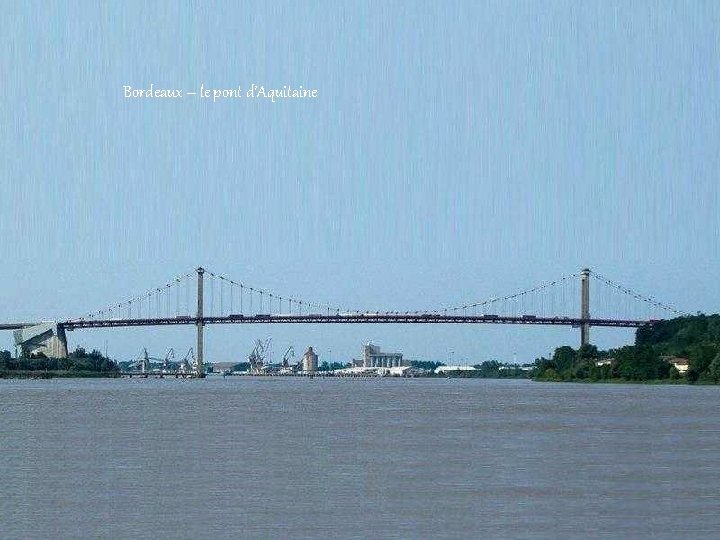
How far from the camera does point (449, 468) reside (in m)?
22.5

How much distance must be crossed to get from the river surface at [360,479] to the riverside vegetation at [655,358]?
1833 inches

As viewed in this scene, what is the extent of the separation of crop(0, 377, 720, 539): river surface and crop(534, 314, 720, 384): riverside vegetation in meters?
46.5

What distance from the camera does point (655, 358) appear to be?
92125 mm

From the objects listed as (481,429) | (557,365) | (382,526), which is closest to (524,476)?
(382,526)

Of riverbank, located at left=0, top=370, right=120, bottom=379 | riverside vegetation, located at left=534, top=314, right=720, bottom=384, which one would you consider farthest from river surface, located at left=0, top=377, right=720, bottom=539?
riverbank, located at left=0, top=370, right=120, bottom=379

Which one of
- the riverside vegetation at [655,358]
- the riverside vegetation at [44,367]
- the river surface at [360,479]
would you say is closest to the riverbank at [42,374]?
the riverside vegetation at [44,367]

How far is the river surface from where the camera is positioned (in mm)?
15633

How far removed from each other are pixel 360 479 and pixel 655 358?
73.9m

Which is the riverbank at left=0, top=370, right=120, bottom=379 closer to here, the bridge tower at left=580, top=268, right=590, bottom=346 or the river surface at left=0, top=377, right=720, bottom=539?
the bridge tower at left=580, top=268, right=590, bottom=346

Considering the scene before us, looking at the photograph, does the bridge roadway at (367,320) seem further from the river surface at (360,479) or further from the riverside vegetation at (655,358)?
the river surface at (360,479)

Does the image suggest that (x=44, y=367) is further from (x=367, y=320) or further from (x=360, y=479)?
(x=360, y=479)

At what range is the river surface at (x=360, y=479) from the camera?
51.3ft

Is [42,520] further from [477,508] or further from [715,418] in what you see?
[715,418]

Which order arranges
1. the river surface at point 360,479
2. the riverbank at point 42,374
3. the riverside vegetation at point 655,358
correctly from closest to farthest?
the river surface at point 360,479
the riverside vegetation at point 655,358
the riverbank at point 42,374
